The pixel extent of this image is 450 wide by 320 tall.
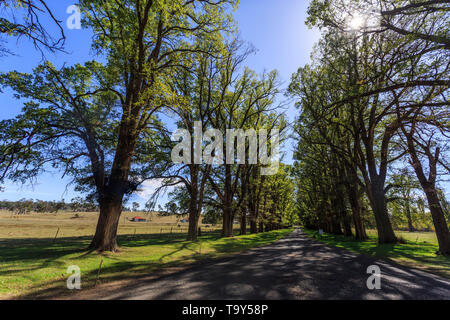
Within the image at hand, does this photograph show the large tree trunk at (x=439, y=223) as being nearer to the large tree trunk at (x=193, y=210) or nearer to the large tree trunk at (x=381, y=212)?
the large tree trunk at (x=381, y=212)

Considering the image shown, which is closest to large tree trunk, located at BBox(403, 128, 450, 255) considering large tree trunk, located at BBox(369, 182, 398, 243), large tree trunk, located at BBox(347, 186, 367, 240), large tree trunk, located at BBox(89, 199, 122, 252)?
large tree trunk, located at BBox(369, 182, 398, 243)

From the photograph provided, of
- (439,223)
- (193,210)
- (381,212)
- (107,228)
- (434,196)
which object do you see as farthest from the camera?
(193,210)

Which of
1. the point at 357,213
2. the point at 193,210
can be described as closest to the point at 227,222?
the point at 193,210

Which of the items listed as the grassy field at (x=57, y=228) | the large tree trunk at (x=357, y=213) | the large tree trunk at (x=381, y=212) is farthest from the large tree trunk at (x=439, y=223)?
the grassy field at (x=57, y=228)

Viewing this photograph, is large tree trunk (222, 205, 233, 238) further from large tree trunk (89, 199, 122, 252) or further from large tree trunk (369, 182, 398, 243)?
large tree trunk (369, 182, 398, 243)

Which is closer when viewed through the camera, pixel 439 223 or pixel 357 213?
pixel 439 223

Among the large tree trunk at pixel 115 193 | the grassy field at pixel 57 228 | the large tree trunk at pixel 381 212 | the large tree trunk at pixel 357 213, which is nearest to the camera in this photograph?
the large tree trunk at pixel 115 193

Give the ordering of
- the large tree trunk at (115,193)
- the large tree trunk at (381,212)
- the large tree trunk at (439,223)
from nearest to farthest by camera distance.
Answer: the large tree trunk at (115,193) → the large tree trunk at (439,223) → the large tree trunk at (381,212)

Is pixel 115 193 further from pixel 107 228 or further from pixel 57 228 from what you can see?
pixel 57 228

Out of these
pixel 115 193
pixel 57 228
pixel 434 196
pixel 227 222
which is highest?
pixel 434 196

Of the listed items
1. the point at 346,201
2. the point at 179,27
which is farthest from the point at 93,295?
the point at 346,201

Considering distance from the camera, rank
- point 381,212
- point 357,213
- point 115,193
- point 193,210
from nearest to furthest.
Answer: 1. point 115,193
2. point 381,212
3. point 193,210
4. point 357,213

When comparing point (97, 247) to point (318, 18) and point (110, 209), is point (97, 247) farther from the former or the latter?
point (318, 18)

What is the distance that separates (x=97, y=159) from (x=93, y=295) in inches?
349
